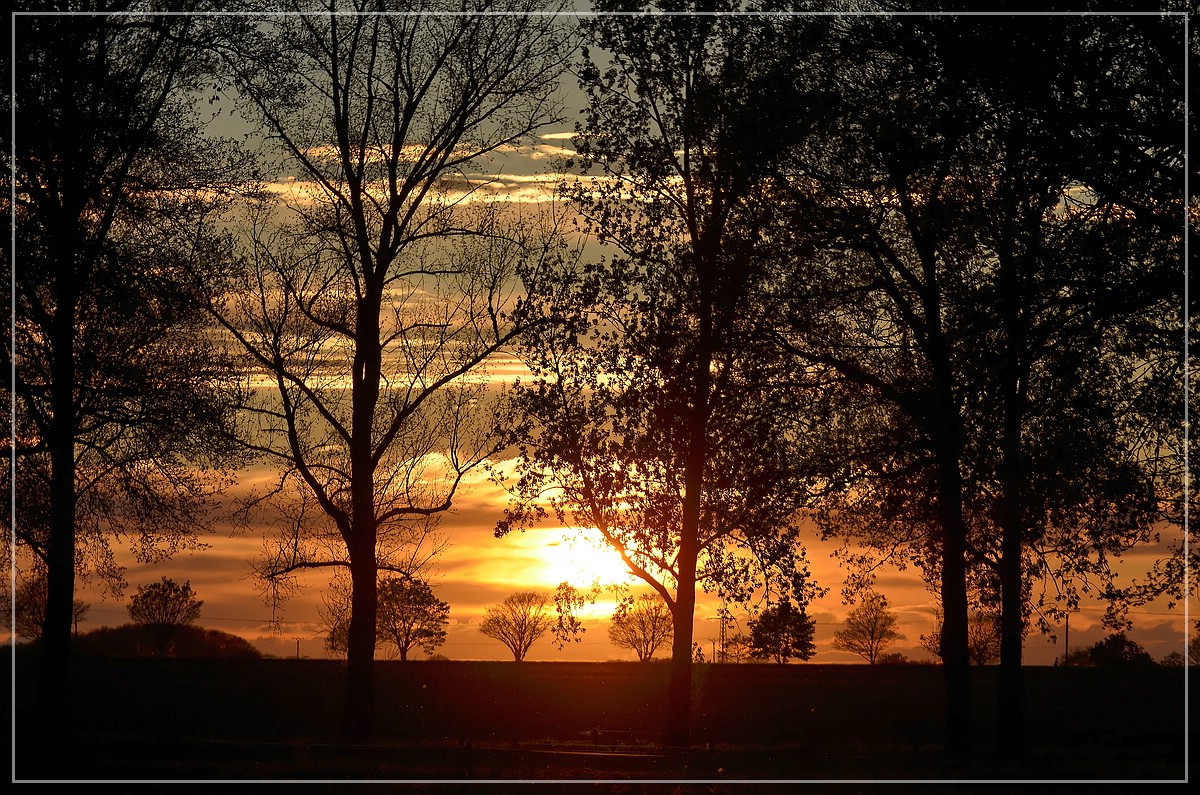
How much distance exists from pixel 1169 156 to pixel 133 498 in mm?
17670

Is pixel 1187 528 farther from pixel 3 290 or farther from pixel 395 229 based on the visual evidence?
pixel 3 290

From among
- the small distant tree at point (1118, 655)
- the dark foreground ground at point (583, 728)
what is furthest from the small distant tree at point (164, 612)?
the small distant tree at point (1118, 655)

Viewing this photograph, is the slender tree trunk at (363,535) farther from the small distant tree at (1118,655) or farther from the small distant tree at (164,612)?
the small distant tree at (164,612)

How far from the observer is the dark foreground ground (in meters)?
17.5

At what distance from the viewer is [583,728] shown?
3841 cm

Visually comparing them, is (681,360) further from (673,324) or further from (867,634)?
(867,634)

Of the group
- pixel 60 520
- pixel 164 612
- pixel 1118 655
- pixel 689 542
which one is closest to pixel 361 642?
pixel 60 520

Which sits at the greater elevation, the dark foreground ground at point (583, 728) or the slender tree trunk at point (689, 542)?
the slender tree trunk at point (689, 542)

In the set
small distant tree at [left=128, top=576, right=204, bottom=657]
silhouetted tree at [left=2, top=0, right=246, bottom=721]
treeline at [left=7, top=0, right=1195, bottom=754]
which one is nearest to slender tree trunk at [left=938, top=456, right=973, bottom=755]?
treeline at [left=7, top=0, right=1195, bottom=754]

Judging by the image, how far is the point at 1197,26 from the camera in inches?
551

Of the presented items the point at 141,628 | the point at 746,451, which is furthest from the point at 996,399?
the point at 141,628

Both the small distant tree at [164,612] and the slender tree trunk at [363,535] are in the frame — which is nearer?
the slender tree trunk at [363,535]

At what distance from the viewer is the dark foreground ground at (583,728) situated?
1748cm

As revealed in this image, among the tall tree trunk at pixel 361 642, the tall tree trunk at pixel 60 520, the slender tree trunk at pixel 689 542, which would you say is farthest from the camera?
the tall tree trunk at pixel 361 642
